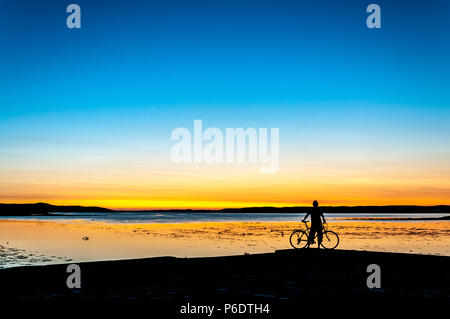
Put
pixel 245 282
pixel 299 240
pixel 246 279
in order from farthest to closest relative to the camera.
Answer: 1. pixel 299 240
2. pixel 246 279
3. pixel 245 282

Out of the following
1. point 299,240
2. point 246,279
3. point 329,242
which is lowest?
point 329,242

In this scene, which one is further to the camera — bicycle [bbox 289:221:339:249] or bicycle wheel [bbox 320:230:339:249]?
bicycle wheel [bbox 320:230:339:249]

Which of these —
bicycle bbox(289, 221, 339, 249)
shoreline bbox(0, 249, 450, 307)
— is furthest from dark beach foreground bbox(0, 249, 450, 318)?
bicycle bbox(289, 221, 339, 249)

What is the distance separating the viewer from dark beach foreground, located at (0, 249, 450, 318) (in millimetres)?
11086

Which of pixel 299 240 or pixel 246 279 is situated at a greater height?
pixel 299 240

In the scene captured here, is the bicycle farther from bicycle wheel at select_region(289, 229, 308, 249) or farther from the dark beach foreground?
the dark beach foreground

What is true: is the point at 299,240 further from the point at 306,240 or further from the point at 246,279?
the point at 246,279

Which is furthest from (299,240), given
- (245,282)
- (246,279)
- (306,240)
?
(245,282)

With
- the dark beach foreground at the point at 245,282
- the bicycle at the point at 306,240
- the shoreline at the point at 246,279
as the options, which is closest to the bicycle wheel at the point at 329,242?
the bicycle at the point at 306,240

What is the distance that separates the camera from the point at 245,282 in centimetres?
1399

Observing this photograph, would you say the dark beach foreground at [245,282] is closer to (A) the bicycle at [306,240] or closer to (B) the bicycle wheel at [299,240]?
(A) the bicycle at [306,240]

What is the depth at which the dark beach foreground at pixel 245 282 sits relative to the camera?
1109 cm

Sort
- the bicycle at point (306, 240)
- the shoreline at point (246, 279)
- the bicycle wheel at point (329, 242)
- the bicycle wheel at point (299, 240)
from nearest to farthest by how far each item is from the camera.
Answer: the shoreline at point (246, 279), the bicycle at point (306, 240), the bicycle wheel at point (329, 242), the bicycle wheel at point (299, 240)
